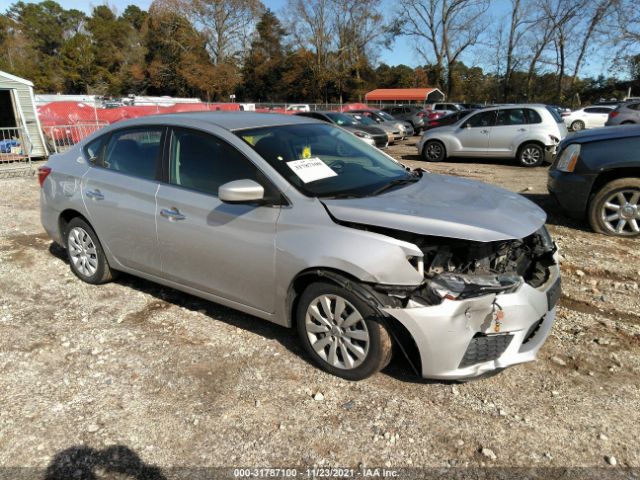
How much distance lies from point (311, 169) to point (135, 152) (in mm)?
1700

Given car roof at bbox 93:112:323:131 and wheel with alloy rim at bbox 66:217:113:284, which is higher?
car roof at bbox 93:112:323:131

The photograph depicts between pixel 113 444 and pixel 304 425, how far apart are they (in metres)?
1.05

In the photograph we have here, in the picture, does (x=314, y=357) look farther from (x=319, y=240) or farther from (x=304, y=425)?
(x=319, y=240)

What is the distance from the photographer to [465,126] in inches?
526

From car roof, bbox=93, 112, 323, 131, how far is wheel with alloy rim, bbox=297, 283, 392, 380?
1.48 m

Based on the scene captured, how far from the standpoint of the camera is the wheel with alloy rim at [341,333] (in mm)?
2811

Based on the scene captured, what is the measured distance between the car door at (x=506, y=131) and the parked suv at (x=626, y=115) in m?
7.27

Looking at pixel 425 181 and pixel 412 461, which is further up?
pixel 425 181

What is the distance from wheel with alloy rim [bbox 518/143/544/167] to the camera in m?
12.2

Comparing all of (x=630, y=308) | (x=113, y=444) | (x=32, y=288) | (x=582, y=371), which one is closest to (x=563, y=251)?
(x=630, y=308)

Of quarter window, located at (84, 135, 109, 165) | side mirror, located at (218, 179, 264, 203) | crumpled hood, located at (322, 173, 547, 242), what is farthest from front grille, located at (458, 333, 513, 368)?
quarter window, located at (84, 135, 109, 165)

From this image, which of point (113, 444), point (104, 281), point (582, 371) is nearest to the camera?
point (113, 444)

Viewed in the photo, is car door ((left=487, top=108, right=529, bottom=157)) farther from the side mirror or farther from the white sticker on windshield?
the side mirror

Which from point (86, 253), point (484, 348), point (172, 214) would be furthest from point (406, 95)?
point (484, 348)
